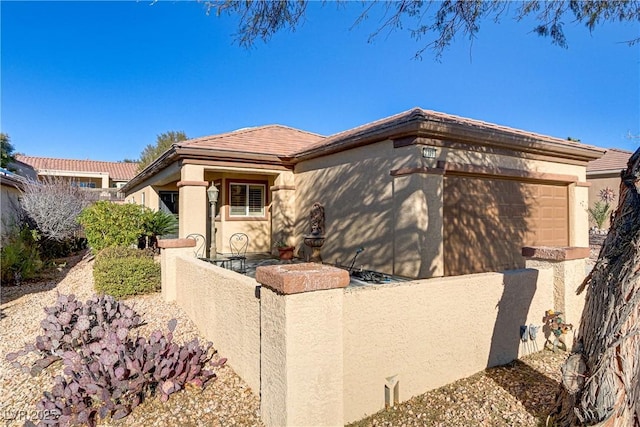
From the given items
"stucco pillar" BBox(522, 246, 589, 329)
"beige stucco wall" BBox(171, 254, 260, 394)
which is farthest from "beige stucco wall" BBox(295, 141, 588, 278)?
"beige stucco wall" BBox(171, 254, 260, 394)

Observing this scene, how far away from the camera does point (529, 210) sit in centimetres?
904

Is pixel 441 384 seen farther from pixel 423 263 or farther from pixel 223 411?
pixel 423 263

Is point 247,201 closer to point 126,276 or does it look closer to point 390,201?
point 126,276

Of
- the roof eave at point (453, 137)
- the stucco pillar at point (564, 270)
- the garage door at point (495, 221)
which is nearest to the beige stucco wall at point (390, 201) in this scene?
the roof eave at point (453, 137)

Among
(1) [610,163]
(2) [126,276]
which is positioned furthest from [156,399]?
(1) [610,163]

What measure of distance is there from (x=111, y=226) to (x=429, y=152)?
8.85 meters

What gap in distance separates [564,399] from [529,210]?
700cm

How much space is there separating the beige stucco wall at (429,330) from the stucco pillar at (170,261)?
509 centimetres

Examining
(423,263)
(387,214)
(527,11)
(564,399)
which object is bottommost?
(564,399)

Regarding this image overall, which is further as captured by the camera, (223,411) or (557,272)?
(557,272)

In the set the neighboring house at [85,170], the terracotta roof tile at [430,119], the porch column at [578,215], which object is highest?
the neighboring house at [85,170]

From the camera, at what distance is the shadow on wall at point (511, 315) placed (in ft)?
14.9

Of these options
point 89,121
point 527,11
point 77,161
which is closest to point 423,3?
point 527,11

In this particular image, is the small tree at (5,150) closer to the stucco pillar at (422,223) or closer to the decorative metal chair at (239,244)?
the decorative metal chair at (239,244)
